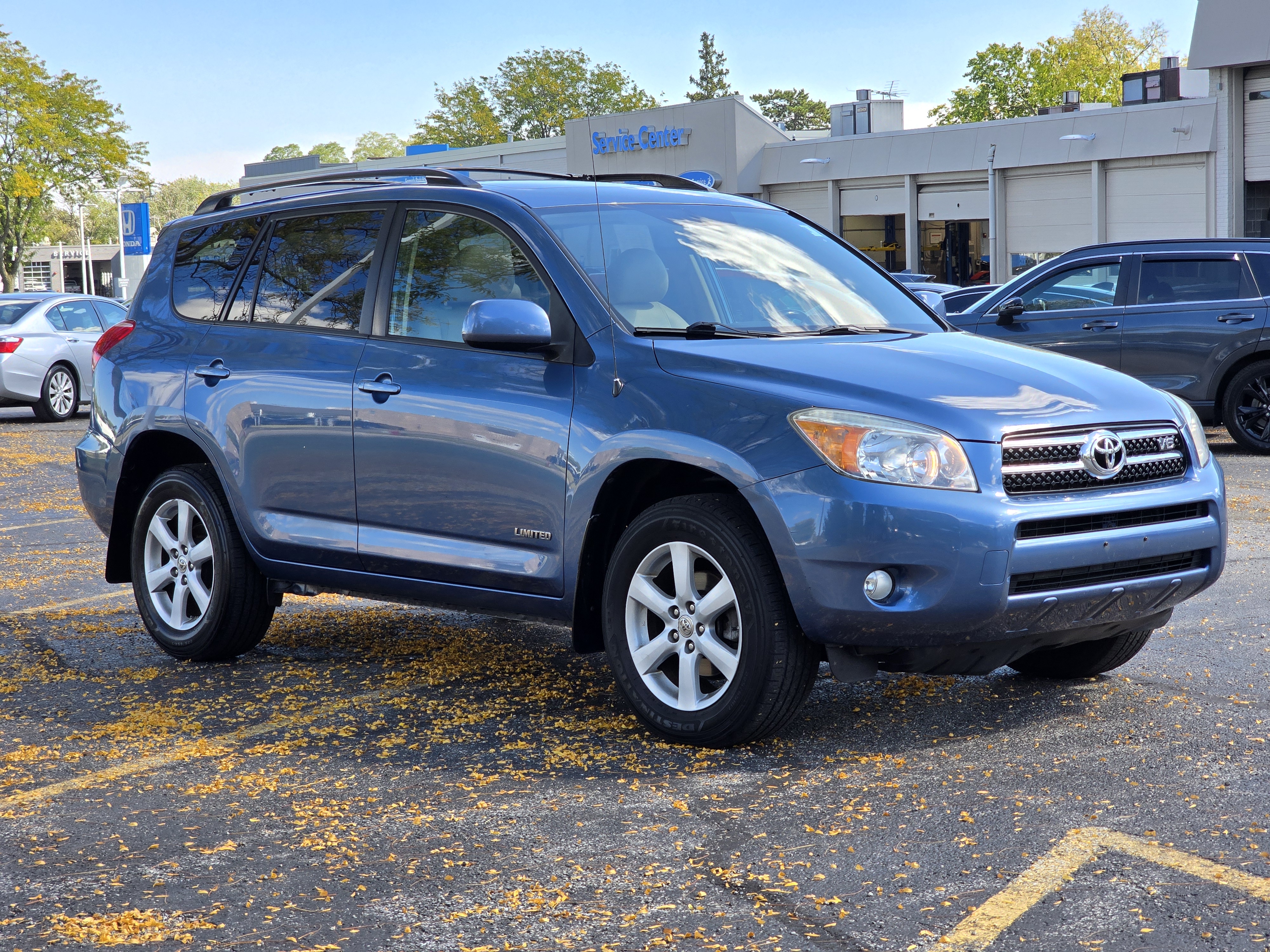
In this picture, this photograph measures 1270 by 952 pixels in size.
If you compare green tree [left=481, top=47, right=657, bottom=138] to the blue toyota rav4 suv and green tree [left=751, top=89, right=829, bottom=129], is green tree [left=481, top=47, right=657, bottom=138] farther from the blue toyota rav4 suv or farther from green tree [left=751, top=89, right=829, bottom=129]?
the blue toyota rav4 suv

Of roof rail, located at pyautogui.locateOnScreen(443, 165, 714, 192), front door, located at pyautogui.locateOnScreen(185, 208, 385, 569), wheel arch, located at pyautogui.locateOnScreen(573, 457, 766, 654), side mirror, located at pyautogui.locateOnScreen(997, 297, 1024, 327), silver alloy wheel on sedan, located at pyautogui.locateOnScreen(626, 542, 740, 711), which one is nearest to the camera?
silver alloy wheel on sedan, located at pyautogui.locateOnScreen(626, 542, 740, 711)

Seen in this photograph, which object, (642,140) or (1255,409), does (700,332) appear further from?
(642,140)

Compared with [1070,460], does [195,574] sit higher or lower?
lower

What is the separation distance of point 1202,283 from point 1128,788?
9.86m

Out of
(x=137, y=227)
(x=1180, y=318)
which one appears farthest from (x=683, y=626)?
(x=137, y=227)

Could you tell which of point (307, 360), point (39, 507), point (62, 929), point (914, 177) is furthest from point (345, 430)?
point (914, 177)

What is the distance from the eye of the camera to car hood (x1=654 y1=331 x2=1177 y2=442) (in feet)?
14.1

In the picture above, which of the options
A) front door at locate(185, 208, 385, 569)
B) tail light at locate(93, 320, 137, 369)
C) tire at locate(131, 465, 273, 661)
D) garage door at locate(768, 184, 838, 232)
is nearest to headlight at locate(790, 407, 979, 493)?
front door at locate(185, 208, 385, 569)

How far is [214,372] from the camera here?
6.00 metres

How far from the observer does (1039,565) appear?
165 inches

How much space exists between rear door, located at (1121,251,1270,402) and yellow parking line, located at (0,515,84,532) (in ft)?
28.8

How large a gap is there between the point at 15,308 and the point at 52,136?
2971 cm

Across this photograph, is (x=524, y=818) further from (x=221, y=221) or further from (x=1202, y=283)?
(x=1202, y=283)

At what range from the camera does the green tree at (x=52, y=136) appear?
1794 inches
